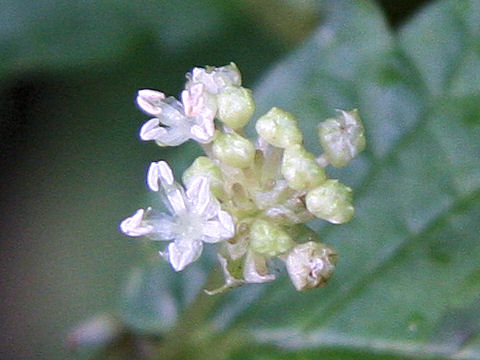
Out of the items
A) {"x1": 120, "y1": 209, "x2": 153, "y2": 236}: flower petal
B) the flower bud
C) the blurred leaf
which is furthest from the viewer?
the blurred leaf

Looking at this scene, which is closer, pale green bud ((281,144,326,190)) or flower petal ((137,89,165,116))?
pale green bud ((281,144,326,190))

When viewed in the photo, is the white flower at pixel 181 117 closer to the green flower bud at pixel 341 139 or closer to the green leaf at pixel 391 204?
the green flower bud at pixel 341 139

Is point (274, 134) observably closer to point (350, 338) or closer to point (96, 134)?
point (350, 338)

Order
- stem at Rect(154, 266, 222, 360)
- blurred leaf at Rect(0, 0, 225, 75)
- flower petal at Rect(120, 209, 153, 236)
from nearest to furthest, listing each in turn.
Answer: flower petal at Rect(120, 209, 153, 236), stem at Rect(154, 266, 222, 360), blurred leaf at Rect(0, 0, 225, 75)

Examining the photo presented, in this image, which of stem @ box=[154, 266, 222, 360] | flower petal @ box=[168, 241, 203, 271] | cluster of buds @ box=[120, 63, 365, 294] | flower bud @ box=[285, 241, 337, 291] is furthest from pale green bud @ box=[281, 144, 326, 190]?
stem @ box=[154, 266, 222, 360]

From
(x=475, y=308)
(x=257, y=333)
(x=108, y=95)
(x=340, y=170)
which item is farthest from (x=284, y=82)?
(x=108, y=95)

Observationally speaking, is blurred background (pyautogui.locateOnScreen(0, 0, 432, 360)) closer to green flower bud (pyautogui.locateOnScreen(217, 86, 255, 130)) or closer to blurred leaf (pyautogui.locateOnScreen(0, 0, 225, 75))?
blurred leaf (pyautogui.locateOnScreen(0, 0, 225, 75))

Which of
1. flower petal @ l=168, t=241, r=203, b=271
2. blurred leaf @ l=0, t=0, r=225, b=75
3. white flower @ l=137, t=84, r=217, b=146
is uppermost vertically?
blurred leaf @ l=0, t=0, r=225, b=75
